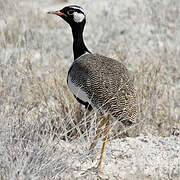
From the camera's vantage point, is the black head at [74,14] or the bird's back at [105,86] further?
the black head at [74,14]

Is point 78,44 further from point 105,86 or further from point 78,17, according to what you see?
point 105,86

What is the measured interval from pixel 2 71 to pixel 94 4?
13.6 ft

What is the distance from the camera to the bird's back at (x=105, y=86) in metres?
2.61

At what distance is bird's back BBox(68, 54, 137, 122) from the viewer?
8.57ft

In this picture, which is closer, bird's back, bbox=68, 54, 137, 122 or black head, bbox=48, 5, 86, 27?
bird's back, bbox=68, 54, 137, 122

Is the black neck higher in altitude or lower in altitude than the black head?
lower

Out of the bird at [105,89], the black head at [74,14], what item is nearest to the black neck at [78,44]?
the black head at [74,14]

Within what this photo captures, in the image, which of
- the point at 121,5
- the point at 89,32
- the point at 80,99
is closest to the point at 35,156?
the point at 80,99

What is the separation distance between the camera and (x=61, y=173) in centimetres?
239

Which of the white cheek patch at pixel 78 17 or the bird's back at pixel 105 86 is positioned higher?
the white cheek patch at pixel 78 17

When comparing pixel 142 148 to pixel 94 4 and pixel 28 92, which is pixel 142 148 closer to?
pixel 28 92

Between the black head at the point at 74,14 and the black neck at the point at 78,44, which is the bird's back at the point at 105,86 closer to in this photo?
the black neck at the point at 78,44

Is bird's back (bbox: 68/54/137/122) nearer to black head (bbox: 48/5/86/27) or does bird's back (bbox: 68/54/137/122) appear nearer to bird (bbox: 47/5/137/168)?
bird (bbox: 47/5/137/168)

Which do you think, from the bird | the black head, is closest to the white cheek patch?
the black head
